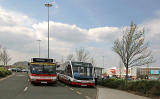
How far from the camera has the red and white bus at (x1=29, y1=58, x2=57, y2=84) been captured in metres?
21.6

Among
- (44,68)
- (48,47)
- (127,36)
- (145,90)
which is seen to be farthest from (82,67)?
(48,47)

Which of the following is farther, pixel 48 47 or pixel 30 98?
pixel 48 47

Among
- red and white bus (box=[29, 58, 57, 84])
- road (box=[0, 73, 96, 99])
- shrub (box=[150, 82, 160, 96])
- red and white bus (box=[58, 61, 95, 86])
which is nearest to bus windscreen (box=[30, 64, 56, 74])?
red and white bus (box=[29, 58, 57, 84])

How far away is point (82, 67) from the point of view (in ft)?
75.0

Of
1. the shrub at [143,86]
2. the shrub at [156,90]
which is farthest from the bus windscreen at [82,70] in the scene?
the shrub at [156,90]

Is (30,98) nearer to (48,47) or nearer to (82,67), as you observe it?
(82,67)

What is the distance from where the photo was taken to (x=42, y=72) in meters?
22.0

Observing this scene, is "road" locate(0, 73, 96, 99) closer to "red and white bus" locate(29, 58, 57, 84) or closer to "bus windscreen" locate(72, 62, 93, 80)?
"red and white bus" locate(29, 58, 57, 84)

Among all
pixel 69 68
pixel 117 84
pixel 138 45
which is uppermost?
pixel 138 45

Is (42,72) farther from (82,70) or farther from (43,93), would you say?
(43,93)

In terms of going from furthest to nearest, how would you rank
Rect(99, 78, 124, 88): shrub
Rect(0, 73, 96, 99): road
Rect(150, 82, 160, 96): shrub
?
Rect(99, 78, 124, 88): shrub → Rect(150, 82, 160, 96): shrub → Rect(0, 73, 96, 99): road

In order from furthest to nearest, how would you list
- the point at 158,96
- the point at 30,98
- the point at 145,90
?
the point at 145,90, the point at 158,96, the point at 30,98

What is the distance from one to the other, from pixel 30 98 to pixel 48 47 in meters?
33.9

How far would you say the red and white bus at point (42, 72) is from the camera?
21.6 m
